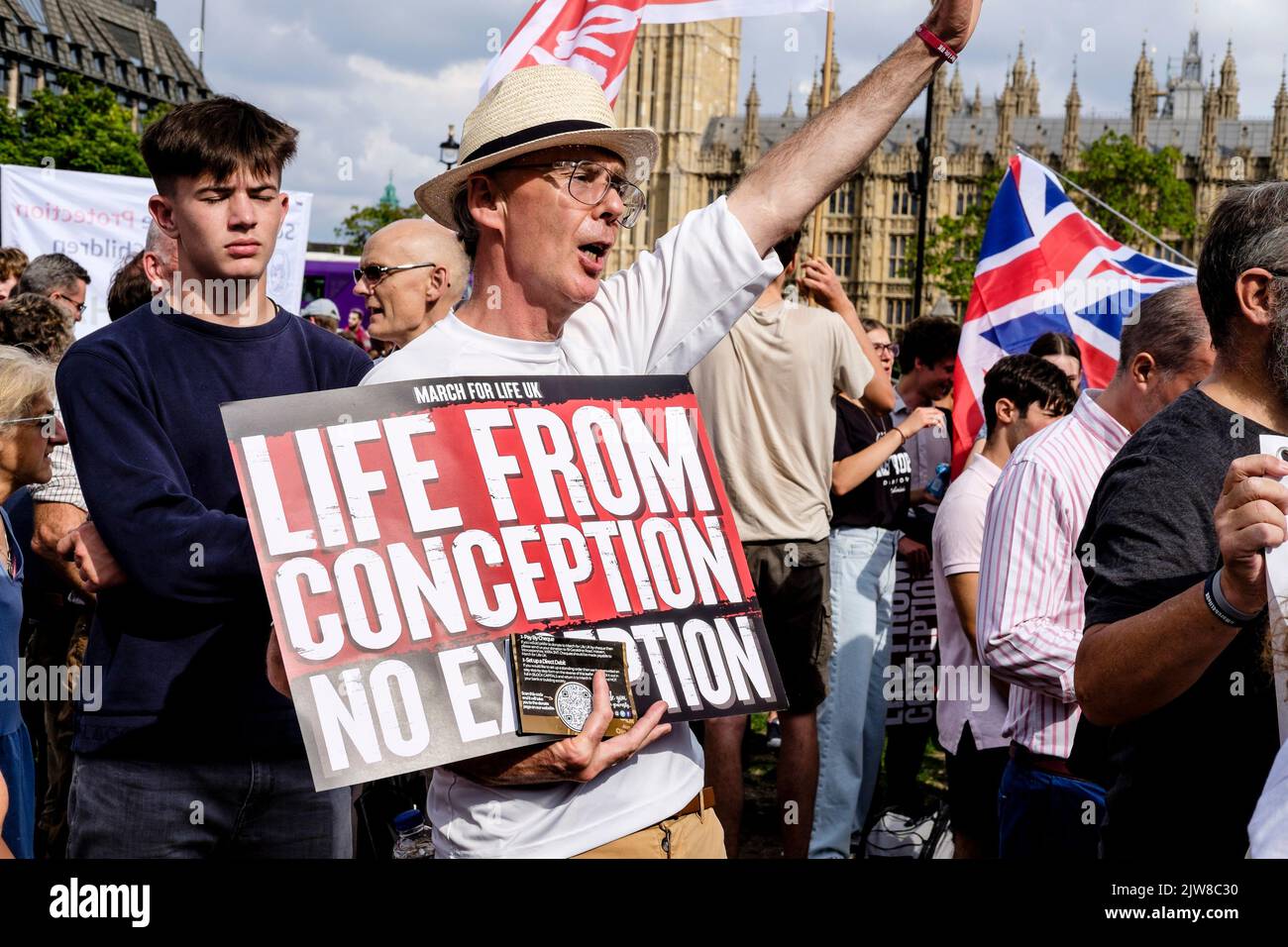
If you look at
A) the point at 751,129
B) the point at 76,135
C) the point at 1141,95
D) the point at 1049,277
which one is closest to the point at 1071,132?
the point at 1141,95

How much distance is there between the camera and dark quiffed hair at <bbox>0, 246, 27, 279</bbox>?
6551mm

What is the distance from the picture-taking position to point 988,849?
455 cm

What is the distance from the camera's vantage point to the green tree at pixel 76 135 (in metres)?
43.7

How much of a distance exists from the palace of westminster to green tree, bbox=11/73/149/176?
138 ft

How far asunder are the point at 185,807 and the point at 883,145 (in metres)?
88.9

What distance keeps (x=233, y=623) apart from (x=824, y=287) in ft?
10.6

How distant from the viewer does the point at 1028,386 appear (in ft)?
15.4

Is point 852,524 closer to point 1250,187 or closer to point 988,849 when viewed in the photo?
point 988,849

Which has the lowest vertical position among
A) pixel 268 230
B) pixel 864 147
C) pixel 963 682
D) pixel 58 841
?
pixel 58 841

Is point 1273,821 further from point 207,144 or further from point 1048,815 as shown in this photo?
point 207,144

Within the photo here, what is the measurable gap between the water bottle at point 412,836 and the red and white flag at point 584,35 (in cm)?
279

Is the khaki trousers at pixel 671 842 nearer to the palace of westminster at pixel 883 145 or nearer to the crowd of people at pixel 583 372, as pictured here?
the crowd of people at pixel 583 372

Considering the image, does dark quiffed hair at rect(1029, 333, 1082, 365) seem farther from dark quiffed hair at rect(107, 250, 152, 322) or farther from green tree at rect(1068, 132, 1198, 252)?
green tree at rect(1068, 132, 1198, 252)
